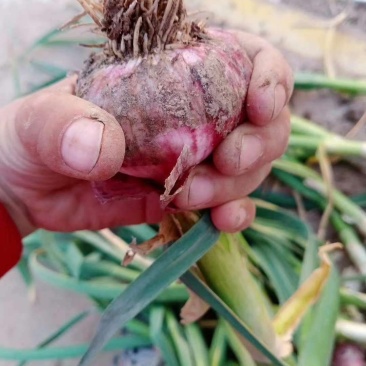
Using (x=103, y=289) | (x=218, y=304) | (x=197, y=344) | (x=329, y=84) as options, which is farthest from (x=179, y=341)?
(x=329, y=84)

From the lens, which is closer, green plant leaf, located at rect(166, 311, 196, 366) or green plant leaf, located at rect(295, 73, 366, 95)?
green plant leaf, located at rect(166, 311, 196, 366)

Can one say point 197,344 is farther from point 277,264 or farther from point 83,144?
point 83,144

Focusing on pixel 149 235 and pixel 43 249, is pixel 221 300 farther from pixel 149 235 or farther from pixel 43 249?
pixel 43 249

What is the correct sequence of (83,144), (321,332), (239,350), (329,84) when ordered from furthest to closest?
(329,84)
(239,350)
(321,332)
(83,144)

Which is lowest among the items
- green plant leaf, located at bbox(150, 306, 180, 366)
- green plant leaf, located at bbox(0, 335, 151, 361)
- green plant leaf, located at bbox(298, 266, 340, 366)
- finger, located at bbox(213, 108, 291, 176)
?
green plant leaf, located at bbox(0, 335, 151, 361)

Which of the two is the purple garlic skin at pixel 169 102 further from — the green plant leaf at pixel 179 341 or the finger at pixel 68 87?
the green plant leaf at pixel 179 341

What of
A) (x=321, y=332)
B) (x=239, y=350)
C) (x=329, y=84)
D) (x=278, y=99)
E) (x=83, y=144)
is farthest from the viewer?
(x=329, y=84)

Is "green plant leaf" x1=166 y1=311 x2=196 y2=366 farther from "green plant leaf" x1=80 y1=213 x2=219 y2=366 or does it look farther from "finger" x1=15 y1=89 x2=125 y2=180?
"finger" x1=15 y1=89 x2=125 y2=180

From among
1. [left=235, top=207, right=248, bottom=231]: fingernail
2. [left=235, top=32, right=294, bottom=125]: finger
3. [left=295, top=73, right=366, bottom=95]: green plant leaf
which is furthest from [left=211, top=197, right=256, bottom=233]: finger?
[left=295, top=73, right=366, bottom=95]: green plant leaf
